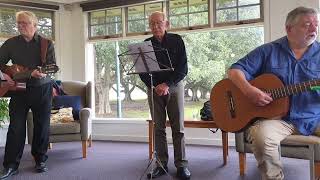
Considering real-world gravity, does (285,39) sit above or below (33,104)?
above

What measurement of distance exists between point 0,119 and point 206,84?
2.70 meters

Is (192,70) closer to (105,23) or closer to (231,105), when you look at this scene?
(105,23)

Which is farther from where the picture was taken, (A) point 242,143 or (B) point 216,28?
(B) point 216,28

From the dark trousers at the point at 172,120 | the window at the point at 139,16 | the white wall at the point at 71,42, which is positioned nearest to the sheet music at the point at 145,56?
the dark trousers at the point at 172,120

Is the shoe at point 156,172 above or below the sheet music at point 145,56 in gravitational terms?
below

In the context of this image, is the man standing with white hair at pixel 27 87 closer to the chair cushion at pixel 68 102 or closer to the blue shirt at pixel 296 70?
the chair cushion at pixel 68 102

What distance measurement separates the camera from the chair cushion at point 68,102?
4.56 m

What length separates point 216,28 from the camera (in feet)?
15.8

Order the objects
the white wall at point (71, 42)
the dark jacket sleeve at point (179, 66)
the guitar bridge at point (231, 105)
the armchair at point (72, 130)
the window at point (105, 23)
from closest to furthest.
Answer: the guitar bridge at point (231, 105)
the dark jacket sleeve at point (179, 66)
the armchair at point (72, 130)
the window at point (105, 23)
the white wall at point (71, 42)

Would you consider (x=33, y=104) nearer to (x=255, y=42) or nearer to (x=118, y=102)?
(x=118, y=102)

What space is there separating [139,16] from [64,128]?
209cm

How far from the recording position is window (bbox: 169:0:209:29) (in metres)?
4.95

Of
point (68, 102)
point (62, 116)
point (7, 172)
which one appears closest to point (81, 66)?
point (68, 102)

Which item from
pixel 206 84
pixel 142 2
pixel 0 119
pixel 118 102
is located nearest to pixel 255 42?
pixel 206 84
